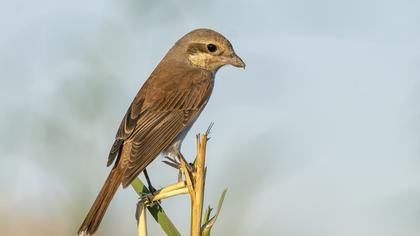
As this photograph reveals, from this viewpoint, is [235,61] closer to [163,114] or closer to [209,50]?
[209,50]

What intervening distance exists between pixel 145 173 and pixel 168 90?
69 cm

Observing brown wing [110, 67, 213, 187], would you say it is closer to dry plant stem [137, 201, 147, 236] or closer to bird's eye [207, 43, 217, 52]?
bird's eye [207, 43, 217, 52]

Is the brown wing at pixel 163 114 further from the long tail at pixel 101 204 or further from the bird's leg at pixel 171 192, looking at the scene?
the bird's leg at pixel 171 192

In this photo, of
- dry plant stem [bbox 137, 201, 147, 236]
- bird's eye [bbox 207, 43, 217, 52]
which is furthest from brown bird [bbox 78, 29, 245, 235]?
dry plant stem [bbox 137, 201, 147, 236]

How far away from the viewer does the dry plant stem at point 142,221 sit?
160 centimetres

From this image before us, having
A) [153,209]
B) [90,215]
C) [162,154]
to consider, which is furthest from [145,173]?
[153,209]

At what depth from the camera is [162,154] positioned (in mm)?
3717

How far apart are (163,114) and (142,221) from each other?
2347 mm

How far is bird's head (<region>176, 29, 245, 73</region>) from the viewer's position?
4527mm

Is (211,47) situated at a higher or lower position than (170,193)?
higher

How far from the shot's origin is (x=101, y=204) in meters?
2.51

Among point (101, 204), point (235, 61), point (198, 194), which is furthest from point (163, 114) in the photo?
point (198, 194)

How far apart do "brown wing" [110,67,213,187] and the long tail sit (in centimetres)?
9

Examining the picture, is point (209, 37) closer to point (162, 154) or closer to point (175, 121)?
point (175, 121)
